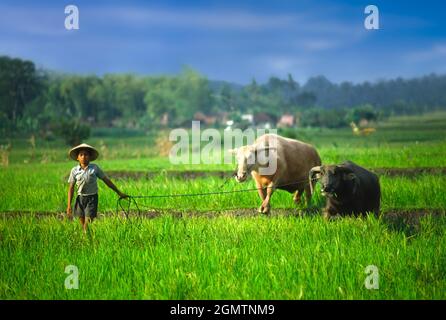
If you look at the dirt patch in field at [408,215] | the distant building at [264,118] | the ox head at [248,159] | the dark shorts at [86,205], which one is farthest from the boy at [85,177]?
the distant building at [264,118]

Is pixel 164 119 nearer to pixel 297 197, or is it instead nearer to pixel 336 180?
pixel 297 197

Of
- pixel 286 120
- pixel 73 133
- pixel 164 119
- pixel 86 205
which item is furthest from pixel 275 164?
pixel 286 120

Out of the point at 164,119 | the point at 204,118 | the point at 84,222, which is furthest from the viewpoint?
the point at 204,118

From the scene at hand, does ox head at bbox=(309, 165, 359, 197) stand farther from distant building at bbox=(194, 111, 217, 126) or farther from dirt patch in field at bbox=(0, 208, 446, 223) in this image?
distant building at bbox=(194, 111, 217, 126)

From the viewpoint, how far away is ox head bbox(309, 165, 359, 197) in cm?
686

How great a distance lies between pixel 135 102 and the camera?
7119 cm

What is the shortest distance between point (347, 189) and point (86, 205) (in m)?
3.47

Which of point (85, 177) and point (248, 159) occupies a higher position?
point (248, 159)

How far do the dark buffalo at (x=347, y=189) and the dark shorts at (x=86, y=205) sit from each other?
292 cm

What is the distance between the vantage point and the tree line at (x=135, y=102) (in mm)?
45281

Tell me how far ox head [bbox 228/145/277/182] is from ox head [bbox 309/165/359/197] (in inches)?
45.6

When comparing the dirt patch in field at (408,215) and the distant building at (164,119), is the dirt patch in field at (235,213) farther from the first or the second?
the distant building at (164,119)

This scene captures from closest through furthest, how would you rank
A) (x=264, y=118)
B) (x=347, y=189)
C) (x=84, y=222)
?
(x=84, y=222) < (x=347, y=189) < (x=264, y=118)

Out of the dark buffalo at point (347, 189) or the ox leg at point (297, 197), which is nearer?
the dark buffalo at point (347, 189)
